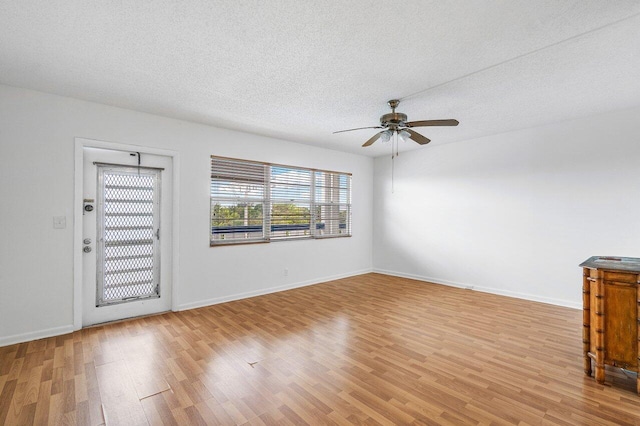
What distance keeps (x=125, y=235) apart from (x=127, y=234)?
0.08 ft

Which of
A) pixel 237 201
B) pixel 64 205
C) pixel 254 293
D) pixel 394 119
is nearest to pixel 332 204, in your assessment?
pixel 237 201

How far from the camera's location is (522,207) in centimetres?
476

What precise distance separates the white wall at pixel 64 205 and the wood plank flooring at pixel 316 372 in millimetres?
440

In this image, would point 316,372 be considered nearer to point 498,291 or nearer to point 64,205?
point 64,205

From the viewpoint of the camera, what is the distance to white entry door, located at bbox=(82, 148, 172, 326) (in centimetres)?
360

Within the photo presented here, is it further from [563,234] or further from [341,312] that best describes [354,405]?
[563,234]

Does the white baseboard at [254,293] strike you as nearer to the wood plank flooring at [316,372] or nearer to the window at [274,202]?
the wood plank flooring at [316,372]

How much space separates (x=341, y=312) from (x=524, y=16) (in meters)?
3.58

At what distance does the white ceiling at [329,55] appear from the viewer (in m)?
1.96

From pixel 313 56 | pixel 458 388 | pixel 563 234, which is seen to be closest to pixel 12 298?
pixel 313 56

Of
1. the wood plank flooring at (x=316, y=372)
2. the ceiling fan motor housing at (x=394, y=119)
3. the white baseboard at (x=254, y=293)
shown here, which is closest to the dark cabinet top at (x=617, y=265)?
the wood plank flooring at (x=316, y=372)

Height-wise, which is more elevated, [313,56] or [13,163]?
[313,56]

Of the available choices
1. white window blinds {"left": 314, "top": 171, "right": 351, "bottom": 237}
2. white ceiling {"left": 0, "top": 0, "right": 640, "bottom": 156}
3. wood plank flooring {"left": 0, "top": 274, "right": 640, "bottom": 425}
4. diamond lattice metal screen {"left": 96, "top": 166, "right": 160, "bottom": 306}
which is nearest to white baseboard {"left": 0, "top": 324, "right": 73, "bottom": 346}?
wood plank flooring {"left": 0, "top": 274, "right": 640, "bottom": 425}

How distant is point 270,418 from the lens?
1.94 m
